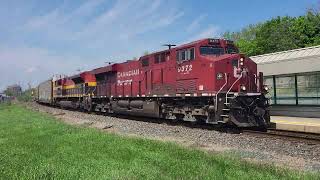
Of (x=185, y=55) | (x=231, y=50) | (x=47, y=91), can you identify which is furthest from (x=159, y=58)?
(x=47, y=91)

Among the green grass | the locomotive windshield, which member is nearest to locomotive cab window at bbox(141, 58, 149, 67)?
the locomotive windshield

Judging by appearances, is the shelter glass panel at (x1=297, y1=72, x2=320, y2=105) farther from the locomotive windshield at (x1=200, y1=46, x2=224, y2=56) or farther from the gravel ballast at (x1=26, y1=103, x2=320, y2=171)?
the gravel ballast at (x1=26, y1=103, x2=320, y2=171)

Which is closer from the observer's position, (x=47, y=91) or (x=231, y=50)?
(x=231, y=50)

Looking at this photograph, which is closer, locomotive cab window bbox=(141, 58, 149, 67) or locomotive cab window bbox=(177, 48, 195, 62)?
locomotive cab window bbox=(177, 48, 195, 62)

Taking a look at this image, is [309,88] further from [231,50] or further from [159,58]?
[159,58]

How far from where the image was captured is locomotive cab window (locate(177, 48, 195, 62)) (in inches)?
783

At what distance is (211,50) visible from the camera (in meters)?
19.7

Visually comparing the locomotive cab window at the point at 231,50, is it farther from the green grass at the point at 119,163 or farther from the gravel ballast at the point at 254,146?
the green grass at the point at 119,163

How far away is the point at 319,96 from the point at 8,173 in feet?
56.7

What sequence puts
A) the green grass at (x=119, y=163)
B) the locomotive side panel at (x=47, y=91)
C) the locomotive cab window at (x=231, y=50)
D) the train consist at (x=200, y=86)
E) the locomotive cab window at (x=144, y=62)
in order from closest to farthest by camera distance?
1. the green grass at (x=119, y=163)
2. the train consist at (x=200, y=86)
3. the locomotive cab window at (x=231, y=50)
4. the locomotive cab window at (x=144, y=62)
5. the locomotive side panel at (x=47, y=91)

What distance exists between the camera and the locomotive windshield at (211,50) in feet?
64.0

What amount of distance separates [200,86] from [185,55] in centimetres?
195

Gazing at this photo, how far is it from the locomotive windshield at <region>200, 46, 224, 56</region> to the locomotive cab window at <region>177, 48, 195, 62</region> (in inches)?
19.9

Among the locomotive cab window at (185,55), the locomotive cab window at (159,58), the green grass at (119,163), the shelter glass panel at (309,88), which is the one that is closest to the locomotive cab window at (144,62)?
the locomotive cab window at (159,58)
